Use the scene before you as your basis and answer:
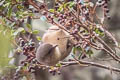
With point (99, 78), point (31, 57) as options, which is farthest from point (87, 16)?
point (99, 78)

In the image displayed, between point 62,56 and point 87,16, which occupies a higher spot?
point 87,16

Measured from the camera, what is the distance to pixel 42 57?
0.88 m

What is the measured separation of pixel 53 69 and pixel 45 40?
13 cm

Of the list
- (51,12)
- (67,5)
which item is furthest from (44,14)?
(67,5)

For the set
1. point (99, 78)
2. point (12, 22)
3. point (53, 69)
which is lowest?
point (99, 78)

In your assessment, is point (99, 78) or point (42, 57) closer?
point (42, 57)

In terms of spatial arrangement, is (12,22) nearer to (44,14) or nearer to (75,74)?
(44,14)

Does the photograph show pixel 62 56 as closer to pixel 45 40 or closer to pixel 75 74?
pixel 45 40

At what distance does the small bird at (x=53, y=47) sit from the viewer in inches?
34.8

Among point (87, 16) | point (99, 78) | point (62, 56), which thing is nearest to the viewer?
point (87, 16)

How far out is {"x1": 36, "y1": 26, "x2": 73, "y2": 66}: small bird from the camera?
A: 88cm

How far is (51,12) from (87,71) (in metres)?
1.40

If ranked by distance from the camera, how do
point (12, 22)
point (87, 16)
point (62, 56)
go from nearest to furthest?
point (87, 16)
point (62, 56)
point (12, 22)

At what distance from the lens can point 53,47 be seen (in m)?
0.91
